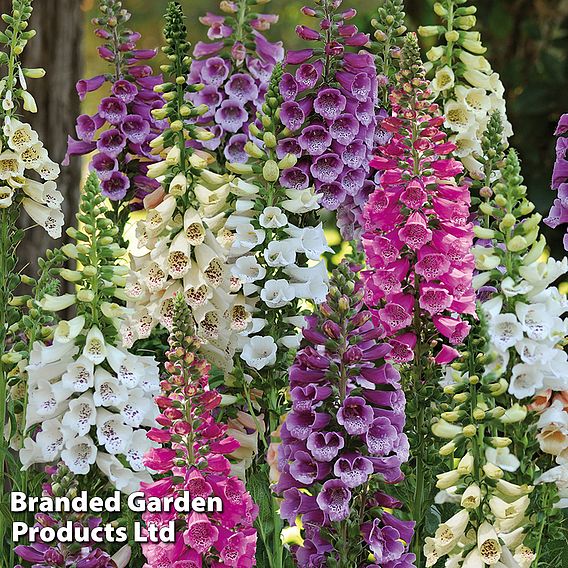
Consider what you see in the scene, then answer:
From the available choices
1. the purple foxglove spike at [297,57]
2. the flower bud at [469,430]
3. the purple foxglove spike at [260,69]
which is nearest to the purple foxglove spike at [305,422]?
the flower bud at [469,430]

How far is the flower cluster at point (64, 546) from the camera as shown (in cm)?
194

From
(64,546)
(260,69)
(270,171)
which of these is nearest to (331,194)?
(270,171)

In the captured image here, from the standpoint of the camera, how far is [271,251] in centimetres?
217

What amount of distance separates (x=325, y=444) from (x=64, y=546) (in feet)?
1.54

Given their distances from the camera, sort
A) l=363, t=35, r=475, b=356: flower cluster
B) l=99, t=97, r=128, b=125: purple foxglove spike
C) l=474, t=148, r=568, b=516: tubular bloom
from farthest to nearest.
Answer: l=99, t=97, r=128, b=125: purple foxglove spike → l=363, t=35, r=475, b=356: flower cluster → l=474, t=148, r=568, b=516: tubular bloom

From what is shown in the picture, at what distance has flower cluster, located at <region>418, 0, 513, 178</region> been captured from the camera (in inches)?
99.9

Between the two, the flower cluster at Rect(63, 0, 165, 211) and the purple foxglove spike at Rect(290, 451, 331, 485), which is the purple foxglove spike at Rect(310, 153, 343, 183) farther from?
the purple foxglove spike at Rect(290, 451, 331, 485)

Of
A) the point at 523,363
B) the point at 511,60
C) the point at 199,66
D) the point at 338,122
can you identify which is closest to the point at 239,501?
the point at 523,363

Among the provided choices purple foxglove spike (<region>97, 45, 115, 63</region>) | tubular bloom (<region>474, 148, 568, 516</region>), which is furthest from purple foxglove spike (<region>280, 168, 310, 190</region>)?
purple foxglove spike (<region>97, 45, 115, 63</region>)

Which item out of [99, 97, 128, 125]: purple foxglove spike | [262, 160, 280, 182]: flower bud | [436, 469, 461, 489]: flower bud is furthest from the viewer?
[99, 97, 128, 125]: purple foxglove spike

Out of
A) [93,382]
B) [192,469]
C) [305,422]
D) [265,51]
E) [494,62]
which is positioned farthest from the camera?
[494,62]

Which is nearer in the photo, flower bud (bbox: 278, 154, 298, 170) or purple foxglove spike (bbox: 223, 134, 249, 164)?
flower bud (bbox: 278, 154, 298, 170)

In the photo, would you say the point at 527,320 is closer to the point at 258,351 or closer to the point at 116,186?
the point at 258,351

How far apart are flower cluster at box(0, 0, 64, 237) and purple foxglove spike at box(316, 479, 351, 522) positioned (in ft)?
2.78
